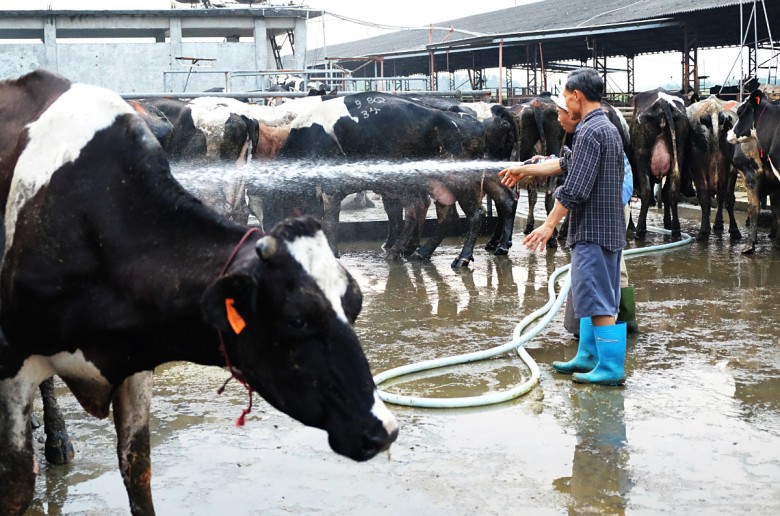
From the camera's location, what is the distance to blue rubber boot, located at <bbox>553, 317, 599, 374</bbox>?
657cm

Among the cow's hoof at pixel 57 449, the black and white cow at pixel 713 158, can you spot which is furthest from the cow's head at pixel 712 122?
the cow's hoof at pixel 57 449

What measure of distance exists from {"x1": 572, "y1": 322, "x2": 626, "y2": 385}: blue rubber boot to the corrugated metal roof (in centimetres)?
1606

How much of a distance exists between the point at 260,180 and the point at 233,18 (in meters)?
25.2

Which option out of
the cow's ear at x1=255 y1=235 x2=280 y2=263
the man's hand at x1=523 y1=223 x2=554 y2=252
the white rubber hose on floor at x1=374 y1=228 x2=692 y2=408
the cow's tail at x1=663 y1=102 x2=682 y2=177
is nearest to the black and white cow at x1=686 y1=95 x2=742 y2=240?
the cow's tail at x1=663 y1=102 x2=682 y2=177

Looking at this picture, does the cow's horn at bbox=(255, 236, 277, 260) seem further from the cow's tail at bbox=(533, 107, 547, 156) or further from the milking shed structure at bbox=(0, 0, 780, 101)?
the milking shed structure at bbox=(0, 0, 780, 101)

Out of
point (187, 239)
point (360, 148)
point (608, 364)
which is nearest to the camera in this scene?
point (187, 239)

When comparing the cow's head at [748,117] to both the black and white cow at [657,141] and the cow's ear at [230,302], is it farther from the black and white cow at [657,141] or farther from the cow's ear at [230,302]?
the cow's ear at [230,302]

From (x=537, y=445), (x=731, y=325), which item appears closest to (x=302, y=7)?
(x=731, y=325)

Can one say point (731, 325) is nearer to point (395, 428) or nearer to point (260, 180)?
point (395, 428)

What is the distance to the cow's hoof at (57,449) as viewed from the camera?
5.00 metres

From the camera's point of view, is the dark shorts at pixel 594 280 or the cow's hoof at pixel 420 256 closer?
Result: the dark shorts at pixel 594 280

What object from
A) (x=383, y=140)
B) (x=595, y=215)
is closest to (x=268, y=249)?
(x=595, y=215)

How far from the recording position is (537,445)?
5164 mm

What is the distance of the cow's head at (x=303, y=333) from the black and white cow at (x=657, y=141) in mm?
10518
